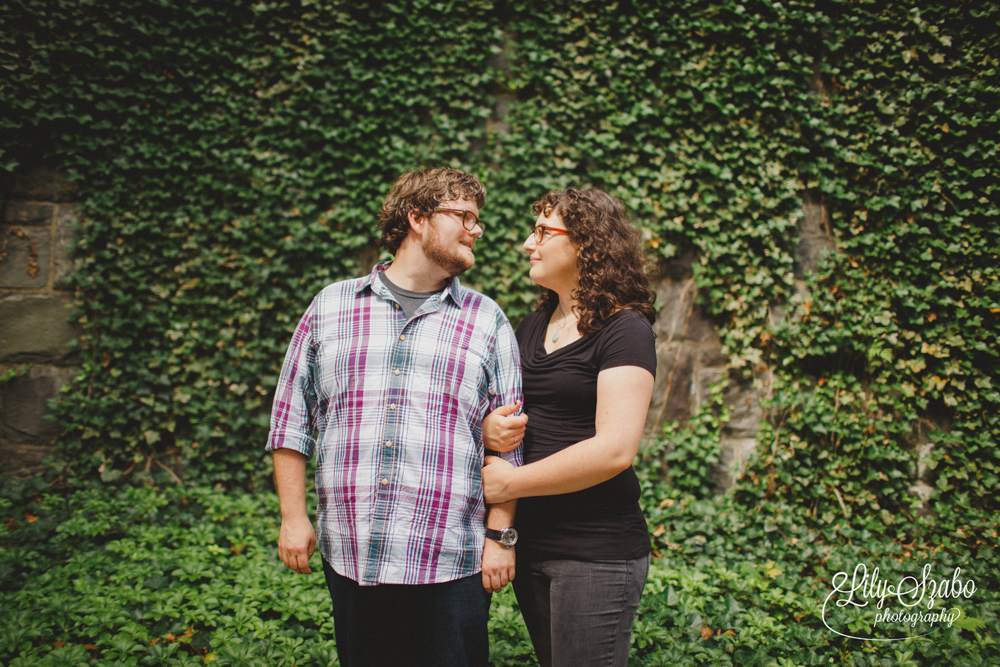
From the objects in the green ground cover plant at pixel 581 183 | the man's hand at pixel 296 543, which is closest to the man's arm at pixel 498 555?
the man's hand at pixel 296 543

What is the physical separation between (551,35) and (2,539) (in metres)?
4.94

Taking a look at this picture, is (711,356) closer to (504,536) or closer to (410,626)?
(504,536)

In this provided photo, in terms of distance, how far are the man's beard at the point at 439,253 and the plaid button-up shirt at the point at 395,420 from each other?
0.09 meters

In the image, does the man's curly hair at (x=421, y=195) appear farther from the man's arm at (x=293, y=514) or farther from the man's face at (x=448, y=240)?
the man's arm at (x=293, y=514)

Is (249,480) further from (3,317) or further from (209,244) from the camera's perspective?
(3,317)

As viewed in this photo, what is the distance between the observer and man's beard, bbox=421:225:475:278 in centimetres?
179

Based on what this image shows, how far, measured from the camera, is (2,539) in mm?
2984

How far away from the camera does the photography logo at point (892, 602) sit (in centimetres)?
255

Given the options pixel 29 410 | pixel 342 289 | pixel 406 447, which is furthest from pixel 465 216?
pixel 29 410

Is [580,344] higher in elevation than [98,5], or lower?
lower

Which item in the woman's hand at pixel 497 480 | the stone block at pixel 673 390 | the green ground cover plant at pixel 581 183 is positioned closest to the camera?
the woman's hand at pixel 497 480

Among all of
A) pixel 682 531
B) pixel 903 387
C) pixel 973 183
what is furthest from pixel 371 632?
pixel 973 183

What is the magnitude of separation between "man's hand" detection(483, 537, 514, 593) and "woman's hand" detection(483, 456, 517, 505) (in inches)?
5.7

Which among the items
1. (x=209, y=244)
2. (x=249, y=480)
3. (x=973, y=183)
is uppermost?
(x=973, y=183)
